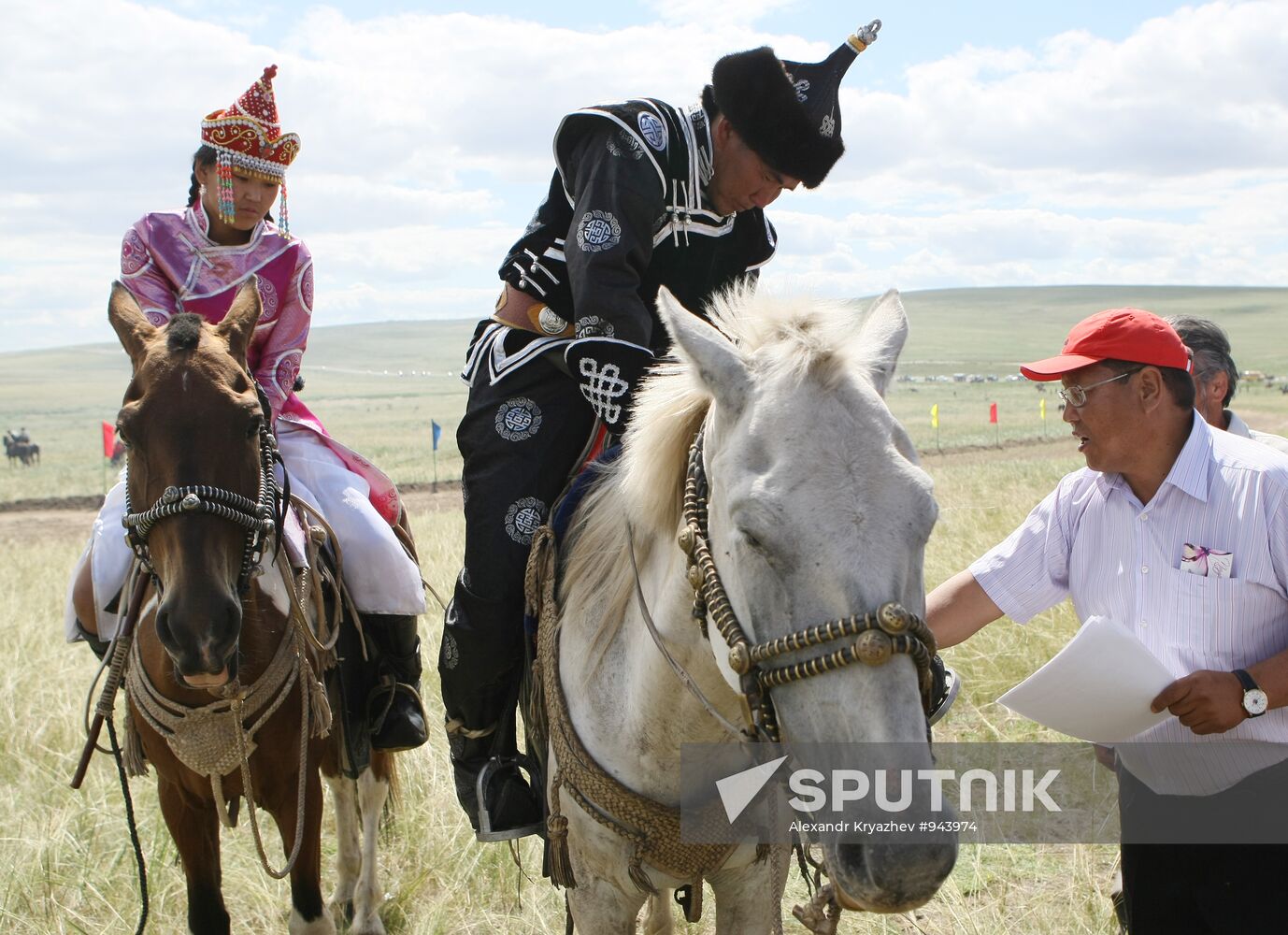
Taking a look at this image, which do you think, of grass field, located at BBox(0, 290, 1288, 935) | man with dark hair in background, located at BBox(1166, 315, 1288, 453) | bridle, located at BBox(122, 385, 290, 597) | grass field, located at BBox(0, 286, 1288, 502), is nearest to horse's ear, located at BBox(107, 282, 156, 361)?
bridle, located at BBox(122, 385, 290, 597)

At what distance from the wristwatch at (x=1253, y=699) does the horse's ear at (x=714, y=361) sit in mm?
1574

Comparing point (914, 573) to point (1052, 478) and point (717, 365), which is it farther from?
point (1052, 478)

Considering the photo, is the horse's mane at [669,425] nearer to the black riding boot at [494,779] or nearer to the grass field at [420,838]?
the grass field at [420,838]

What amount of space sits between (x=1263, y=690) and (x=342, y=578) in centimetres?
332

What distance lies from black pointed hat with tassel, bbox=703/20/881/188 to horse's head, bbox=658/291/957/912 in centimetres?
111

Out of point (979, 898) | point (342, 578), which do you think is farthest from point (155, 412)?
point (979, 898)

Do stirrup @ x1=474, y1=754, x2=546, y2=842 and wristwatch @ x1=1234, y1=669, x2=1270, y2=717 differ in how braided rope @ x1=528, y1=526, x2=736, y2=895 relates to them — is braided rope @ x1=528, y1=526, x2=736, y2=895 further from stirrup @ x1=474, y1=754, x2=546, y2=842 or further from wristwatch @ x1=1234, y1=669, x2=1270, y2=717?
wristwatch @ x1=1234, y1=669, x2=1270, y2=717

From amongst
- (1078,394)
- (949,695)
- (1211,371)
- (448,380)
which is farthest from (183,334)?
(448,380)

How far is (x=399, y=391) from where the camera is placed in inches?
3696

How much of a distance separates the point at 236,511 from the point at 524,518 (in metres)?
0.93

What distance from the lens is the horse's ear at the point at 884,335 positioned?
237cm

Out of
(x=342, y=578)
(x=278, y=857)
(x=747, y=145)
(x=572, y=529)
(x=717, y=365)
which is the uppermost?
(x=747, y=145)

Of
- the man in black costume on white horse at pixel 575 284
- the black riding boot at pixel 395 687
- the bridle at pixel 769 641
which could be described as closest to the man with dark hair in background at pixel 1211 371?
the man in black costume on white horse at pixel 575 284

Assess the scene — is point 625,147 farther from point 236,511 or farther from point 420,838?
point 420,838
